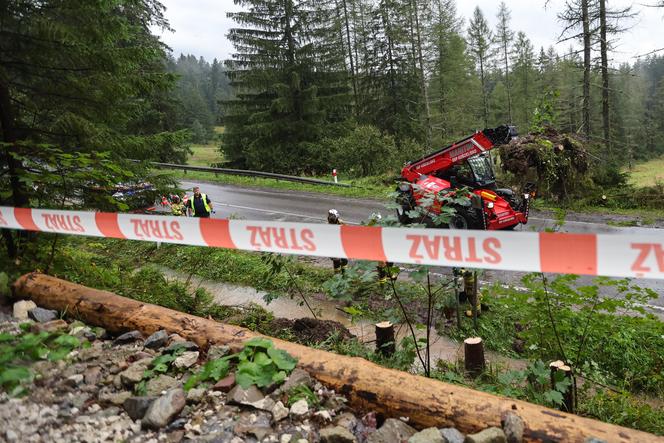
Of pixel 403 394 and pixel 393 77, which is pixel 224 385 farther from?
pixel 393 77

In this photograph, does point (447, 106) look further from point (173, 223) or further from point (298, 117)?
point (173, 223)

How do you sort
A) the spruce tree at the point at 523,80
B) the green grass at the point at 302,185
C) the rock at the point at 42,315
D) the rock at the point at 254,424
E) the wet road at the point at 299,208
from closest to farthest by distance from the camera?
the rock at the point at 254,424, the rock at the point at 42,315, the wet road at the point at 299,208, the green grass at the point at 302,185, the spruce tree at the point at 523,80

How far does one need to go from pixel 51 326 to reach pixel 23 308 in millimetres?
801

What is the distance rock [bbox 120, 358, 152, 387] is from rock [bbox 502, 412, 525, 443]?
9.10 feet

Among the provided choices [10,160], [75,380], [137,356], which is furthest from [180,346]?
[10,160]

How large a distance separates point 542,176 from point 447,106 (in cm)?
2086

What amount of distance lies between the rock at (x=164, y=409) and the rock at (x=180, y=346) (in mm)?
826

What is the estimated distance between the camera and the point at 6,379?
2340 millimetres

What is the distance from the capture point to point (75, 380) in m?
3.36

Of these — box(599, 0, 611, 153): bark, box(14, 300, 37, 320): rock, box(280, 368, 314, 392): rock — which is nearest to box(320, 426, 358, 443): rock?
box(280, 368, 314, 392): rock

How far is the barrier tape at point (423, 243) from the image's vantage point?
2.65 metres

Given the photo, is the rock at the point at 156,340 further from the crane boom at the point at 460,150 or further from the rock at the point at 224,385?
the crane boom at the point at 460,150

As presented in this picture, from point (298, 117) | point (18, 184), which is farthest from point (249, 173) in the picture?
point (18, 184)

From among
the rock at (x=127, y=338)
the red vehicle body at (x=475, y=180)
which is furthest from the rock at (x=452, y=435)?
the red vehicle body at (x=475, y=180)
